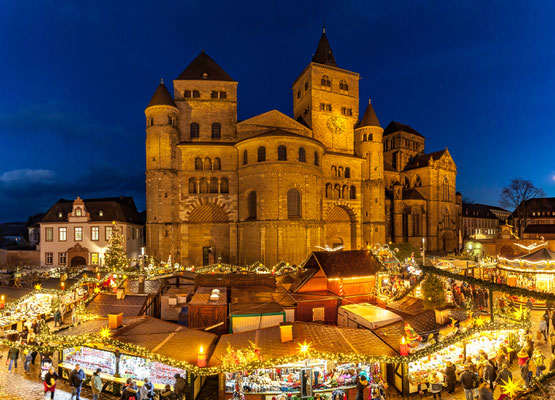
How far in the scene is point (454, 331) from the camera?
Result: 1054 cm

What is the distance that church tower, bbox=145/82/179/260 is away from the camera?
1298 inches

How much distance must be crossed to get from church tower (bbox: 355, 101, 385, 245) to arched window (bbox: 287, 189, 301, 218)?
12020 millimetres

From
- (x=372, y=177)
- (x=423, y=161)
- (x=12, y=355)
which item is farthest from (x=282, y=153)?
(x=423, y=161)

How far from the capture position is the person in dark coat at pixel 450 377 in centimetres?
927

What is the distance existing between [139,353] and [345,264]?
38.6 ft

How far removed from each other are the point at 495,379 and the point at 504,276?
17475 millimetres

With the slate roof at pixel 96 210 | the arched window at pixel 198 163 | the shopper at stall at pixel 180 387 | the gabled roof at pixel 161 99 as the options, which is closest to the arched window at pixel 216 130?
the arched window at pixel 198 163

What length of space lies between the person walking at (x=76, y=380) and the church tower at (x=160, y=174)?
79.3 feet

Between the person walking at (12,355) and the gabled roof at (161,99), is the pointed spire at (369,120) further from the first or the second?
the person walking at (12,355)

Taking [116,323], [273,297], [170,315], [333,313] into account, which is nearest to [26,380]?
[116,323]

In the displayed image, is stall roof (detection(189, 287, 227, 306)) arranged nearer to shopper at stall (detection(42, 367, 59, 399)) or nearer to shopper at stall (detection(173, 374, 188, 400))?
shopper at stall (detection(173, 374, 188, 400))

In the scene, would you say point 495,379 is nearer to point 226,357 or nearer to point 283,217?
A: point 226,357

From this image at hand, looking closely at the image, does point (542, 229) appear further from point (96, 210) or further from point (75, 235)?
point (75, 235)

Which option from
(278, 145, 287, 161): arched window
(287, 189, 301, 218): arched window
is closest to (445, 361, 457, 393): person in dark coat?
(287, 189, 301, 218): arched window
